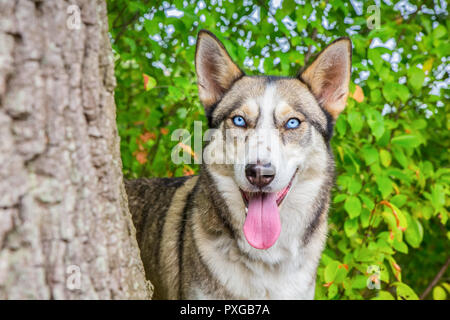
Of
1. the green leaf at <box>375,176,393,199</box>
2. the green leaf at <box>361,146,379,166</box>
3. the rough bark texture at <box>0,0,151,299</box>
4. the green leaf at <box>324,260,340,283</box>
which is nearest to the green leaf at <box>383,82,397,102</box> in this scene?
the green leaf at <box>361,146,379,166</box>

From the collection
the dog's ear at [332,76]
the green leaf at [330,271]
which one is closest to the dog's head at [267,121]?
the dog's ear at [332,76]

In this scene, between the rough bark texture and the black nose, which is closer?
the rough bark texture

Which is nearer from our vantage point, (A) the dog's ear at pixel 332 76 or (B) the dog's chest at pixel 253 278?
(B) the dog's chest at pixel 253 278

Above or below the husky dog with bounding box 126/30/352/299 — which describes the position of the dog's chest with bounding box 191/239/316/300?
below

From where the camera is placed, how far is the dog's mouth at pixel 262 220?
2.38m

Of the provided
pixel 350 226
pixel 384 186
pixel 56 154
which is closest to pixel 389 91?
pixel 384 186

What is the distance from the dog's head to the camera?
2379mm

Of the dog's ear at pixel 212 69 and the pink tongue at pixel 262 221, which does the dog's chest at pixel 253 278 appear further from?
the dog's ear at pixel 212 69

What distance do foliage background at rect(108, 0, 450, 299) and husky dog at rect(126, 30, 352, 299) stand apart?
219 millimetres

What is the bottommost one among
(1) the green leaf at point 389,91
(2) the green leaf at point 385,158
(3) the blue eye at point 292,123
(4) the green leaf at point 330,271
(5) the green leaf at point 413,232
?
(4) the green leaf at point 330,271

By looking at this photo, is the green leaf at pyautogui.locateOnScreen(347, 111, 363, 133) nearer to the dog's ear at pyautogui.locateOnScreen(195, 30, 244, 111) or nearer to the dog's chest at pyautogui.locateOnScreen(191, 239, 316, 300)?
the dog's ear at pyautogui.locateOnScreen(195, 30, 244, 111)

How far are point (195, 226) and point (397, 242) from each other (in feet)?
5.38

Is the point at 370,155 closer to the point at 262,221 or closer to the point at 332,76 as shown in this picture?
the point at 332,76
